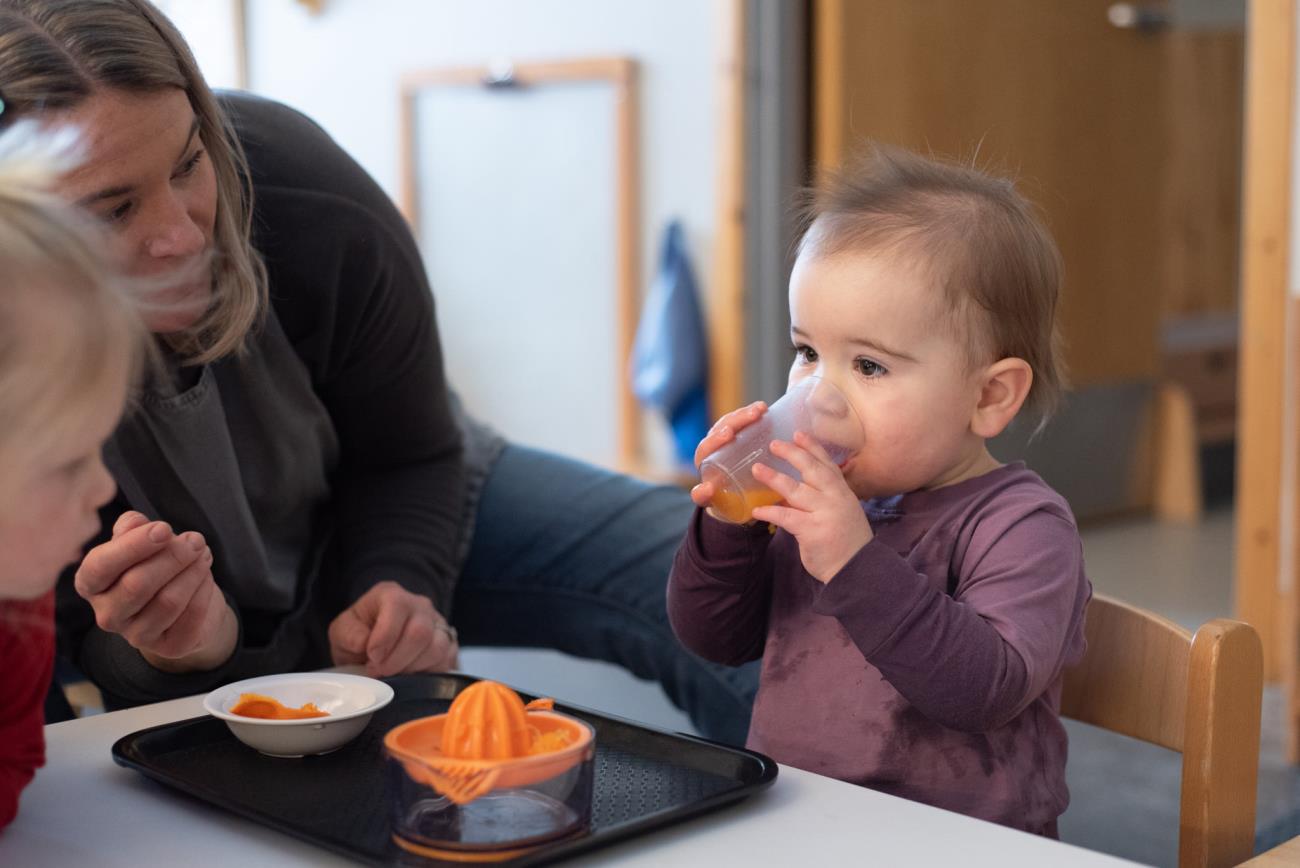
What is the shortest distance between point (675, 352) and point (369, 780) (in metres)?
2.23

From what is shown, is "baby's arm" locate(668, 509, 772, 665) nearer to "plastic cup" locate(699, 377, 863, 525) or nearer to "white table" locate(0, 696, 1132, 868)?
"plastic cup" locate(699, 377, 863, 525)

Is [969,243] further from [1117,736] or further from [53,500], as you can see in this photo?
[1117,736]

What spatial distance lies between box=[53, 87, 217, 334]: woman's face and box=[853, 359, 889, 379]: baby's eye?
0.45 metres

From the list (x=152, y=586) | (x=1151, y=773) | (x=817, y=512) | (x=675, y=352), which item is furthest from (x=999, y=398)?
(x=675, y=352)

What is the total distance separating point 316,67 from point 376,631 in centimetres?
260

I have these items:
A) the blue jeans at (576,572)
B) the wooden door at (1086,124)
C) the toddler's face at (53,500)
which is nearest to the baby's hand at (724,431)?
the toddler's face at (53,500)

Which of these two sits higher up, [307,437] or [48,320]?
[48,320]

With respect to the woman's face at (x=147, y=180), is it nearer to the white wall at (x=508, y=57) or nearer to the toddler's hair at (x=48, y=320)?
the toddler's hair at (x=48, y=320)

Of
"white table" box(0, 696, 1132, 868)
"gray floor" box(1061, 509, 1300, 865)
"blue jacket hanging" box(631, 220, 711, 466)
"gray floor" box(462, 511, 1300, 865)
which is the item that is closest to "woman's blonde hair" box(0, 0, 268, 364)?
"white table" box(0, 696, 1132, 868)

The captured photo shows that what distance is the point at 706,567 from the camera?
0.99 m

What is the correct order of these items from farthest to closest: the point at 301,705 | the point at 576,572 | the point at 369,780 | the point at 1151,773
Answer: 1. the point at 1151,773
2. the point at 576,572
3. the point at 301,705
4. the point at 369,780

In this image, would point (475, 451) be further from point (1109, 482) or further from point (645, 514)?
point (1109, 482)

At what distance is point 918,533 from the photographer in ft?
3.16

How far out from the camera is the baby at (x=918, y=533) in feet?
2.76
